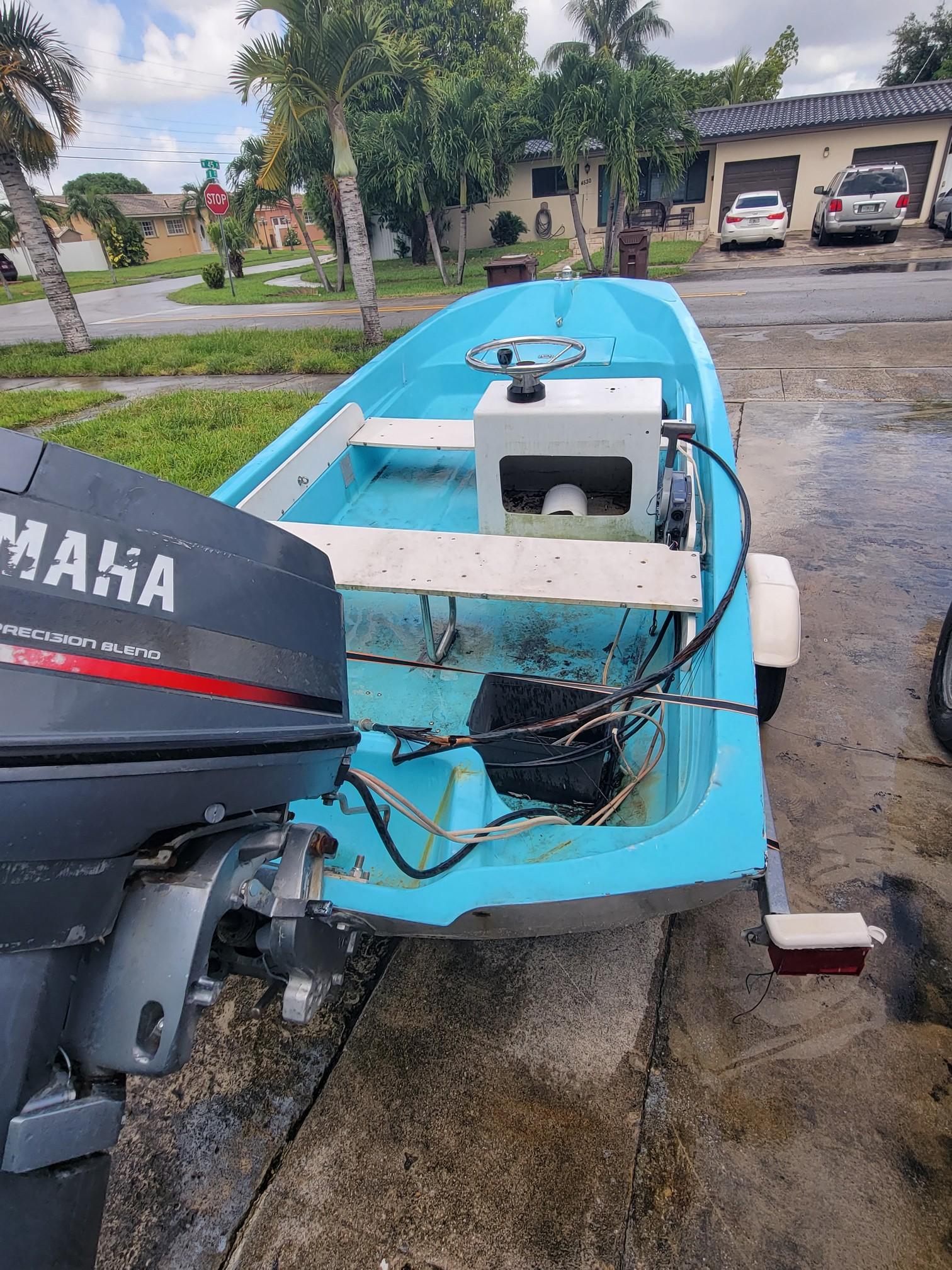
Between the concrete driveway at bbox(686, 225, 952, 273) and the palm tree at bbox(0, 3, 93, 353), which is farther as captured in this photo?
the concrete driveway at bbox(686, 225, 952, 273)

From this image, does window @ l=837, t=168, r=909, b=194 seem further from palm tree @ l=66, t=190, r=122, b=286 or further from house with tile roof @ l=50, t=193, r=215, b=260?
house with tile roof @ l=50, t=193, r=215, b=260

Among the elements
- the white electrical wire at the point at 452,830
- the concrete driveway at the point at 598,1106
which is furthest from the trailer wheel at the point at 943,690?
the white electrical wire at the point at 452,830

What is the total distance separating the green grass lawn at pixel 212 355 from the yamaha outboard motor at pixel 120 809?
7.80m

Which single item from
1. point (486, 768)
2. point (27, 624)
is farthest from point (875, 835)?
point (27, 624)

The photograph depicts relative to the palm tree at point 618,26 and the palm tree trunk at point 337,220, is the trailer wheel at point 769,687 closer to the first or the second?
the palm tree trunk at point 337,220

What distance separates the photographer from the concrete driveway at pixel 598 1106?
1388 millimetres

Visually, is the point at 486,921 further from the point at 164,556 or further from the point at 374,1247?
the point at 164,556

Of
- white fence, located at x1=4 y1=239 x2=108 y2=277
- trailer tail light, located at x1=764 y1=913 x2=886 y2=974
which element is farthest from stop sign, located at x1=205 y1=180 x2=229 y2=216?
white fence, located at x1=4 y1=239 x2=108 y2=277

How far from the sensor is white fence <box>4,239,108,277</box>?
40031 millimetres

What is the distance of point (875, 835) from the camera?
2.21 m

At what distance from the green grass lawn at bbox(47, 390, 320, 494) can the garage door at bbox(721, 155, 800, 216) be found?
18.9m

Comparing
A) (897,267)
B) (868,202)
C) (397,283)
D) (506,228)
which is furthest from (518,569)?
(506,228)

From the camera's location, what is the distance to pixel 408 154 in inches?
597

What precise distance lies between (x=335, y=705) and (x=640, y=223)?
2335 cm
